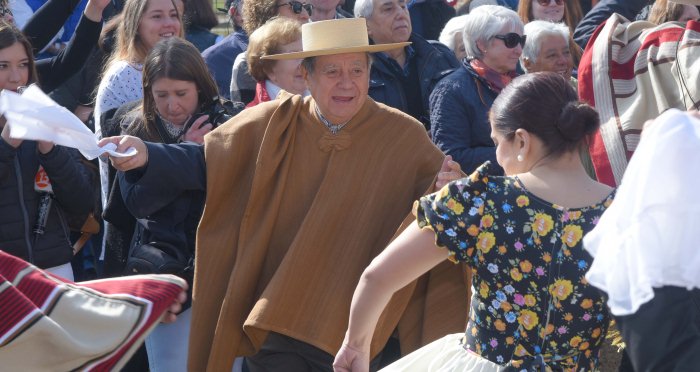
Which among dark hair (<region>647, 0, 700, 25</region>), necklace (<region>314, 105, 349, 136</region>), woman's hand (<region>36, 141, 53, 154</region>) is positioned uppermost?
dark hair (<region>647, 0, 700, 25</region>)

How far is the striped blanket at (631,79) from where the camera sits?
13.7ft

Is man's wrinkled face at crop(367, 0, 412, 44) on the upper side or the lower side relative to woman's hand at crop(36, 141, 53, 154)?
upper

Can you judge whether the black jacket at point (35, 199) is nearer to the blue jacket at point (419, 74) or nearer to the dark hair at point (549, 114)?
the blue jacket at point (419, 74)

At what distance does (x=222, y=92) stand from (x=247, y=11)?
20.5 inches

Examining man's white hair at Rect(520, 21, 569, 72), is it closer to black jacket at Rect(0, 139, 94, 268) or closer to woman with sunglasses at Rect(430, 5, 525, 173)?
woman with sunglasses at Rect(430, 5, 525, 173)

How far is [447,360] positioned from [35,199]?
8.13ft

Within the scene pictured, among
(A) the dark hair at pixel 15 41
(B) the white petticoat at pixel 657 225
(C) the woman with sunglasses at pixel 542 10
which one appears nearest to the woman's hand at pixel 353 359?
(B) the white petticoat at pixel 657 225

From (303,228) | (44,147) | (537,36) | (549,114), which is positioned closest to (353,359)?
(303,228)

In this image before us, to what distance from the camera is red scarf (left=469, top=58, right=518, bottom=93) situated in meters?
5.90

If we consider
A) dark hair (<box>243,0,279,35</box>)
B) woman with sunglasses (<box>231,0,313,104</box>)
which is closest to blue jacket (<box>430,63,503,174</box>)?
woman with sunglasses (<box>231,0,313,104</box>)

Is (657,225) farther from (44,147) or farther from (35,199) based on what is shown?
(35,199)

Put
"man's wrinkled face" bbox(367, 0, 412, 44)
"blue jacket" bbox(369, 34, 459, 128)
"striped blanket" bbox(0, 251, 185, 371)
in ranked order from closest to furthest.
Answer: "striped blanket" bbox(0, 251, 185, 371)
"blue jacket" bbox(369, 34, 459, 128)
"man's wrinkled face" bbox(367, 0, 412, 44)

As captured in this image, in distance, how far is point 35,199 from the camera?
5289 mm

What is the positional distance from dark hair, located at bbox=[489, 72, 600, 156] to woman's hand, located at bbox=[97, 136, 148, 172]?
1795 millimetres
